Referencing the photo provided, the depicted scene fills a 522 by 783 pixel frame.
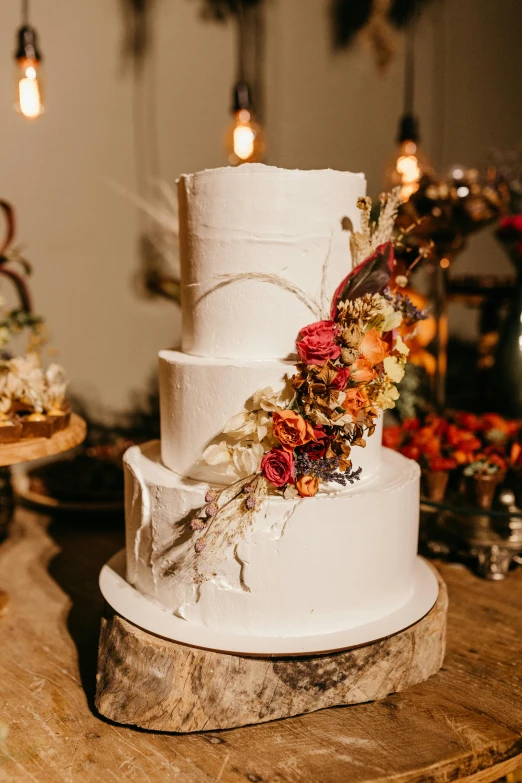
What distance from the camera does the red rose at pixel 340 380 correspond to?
48.4 inches

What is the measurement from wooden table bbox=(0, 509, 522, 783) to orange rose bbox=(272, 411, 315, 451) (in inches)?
22.4

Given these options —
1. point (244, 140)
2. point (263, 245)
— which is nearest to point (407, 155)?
point (244, 140)

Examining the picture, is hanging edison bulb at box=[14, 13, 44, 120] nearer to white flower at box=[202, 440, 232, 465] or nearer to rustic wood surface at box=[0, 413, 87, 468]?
rustic wood surface at box=[0, 413, 87, 468]

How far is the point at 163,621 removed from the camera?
4.42 feet

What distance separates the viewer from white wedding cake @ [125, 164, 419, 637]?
49.4 inches

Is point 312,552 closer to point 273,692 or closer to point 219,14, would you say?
point 273,692

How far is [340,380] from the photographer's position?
1.23 meters

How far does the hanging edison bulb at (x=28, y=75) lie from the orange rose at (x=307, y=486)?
146 centimetres

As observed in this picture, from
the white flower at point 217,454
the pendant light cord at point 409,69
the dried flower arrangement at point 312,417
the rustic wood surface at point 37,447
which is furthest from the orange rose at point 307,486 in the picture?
the pendant light cord at point 409,69

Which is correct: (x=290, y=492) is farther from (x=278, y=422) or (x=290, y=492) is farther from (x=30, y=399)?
(x=30, y=399)

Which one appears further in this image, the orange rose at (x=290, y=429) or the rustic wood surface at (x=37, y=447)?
the rustic wood surface at (x=37, y=447)

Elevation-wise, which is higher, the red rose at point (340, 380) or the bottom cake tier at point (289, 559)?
the red rose at point (340, 380)

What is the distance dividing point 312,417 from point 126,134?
6.00 feet

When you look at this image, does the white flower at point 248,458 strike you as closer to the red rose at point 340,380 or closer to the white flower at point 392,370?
the red rose at point 340,380
